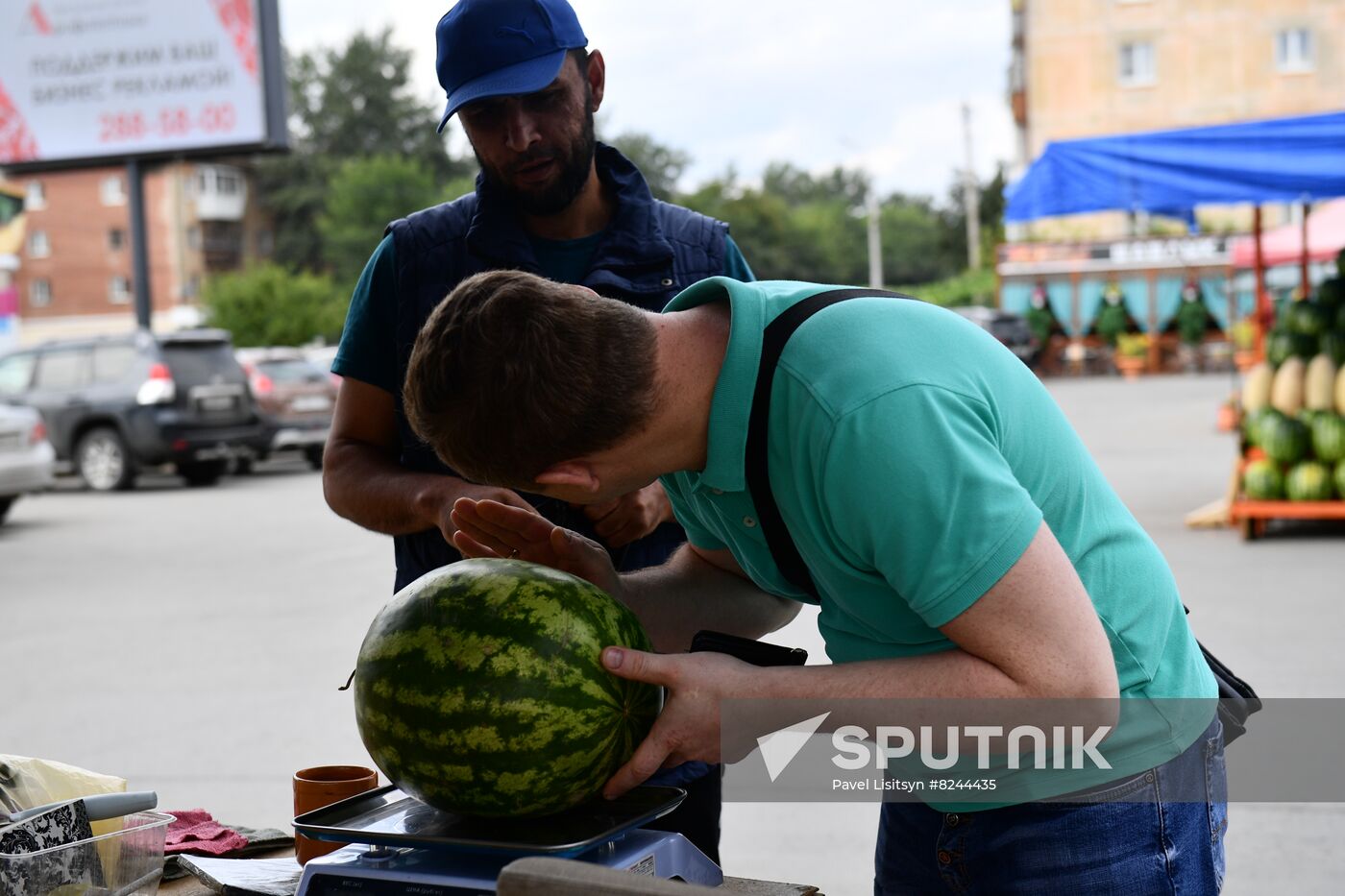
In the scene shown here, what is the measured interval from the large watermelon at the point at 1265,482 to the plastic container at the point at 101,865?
10.3 metres

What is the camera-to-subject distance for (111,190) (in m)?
57.0

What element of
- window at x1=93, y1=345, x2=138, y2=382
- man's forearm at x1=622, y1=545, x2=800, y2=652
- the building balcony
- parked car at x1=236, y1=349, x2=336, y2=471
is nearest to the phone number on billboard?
parked car at x1=236, y1=349, x2=336, y2=471

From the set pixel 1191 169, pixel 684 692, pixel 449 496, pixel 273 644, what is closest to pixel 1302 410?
pixel 1191 169

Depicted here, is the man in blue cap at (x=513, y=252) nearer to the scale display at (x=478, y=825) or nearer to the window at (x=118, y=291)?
the scale display at (x=478, y=825)

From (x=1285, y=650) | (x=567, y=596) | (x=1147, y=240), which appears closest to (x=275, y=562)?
(x=1285, y=650)

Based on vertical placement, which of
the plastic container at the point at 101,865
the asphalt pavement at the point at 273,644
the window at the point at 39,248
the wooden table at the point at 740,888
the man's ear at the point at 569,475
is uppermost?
the window at the point at 39,248

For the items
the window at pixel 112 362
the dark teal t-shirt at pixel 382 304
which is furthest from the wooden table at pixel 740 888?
the window at pixel 112 362

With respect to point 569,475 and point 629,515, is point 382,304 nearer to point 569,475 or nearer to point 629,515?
point 629,515

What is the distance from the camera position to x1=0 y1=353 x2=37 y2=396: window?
58.3 ft

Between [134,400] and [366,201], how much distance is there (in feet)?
155

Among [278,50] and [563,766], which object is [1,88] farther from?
[563,766]

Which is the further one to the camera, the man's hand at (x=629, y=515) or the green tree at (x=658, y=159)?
the green tree at (x=658, y=159)

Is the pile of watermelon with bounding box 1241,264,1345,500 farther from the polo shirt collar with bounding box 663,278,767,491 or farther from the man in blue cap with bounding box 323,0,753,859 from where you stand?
the polo shirt collar with bounding box 663,278,767,491

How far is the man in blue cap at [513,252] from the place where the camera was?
2.53 m
